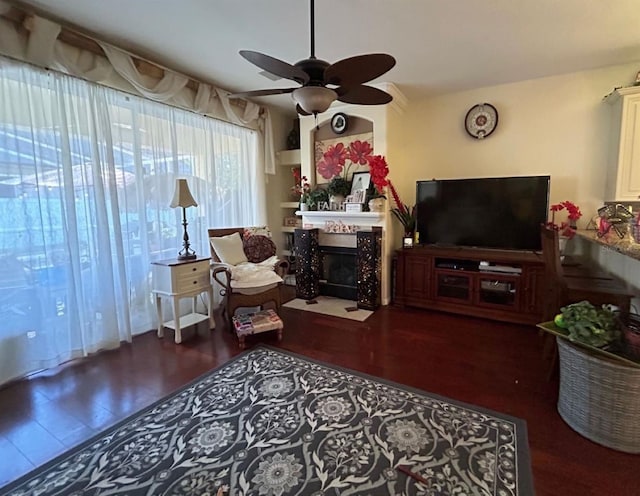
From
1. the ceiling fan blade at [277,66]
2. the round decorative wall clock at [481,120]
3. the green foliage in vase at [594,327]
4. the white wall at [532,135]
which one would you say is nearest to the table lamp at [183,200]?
the ceiling fan blade at [277,66]

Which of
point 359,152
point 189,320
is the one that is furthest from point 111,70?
point 359,152

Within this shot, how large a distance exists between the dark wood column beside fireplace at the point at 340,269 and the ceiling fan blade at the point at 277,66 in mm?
2254

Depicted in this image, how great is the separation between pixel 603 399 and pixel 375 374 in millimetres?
1259

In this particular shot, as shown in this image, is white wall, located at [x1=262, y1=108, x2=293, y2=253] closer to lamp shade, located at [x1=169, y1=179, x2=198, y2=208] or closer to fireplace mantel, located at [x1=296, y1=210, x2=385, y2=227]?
fireplace mantel, located at [x1=296, y1=210, x2=385, y2=227]

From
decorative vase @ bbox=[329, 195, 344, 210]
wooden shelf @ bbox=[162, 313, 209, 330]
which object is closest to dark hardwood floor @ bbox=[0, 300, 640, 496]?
wooden shelf @ bbox=[162, 313, 209, 330]

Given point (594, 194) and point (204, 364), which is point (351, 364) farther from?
point (594, 194)

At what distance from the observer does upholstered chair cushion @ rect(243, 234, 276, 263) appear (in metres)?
3.60

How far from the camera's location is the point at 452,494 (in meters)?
1.34

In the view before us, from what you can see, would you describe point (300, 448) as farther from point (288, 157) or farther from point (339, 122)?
point (288, 157)

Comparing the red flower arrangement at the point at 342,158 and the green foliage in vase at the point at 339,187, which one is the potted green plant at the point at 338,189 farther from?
the red flower arrangement at the point at 342,158

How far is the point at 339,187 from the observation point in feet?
13.0

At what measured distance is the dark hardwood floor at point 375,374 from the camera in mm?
1540

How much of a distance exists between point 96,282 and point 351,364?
225cm

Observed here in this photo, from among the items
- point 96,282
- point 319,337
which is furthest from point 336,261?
point 96,282
